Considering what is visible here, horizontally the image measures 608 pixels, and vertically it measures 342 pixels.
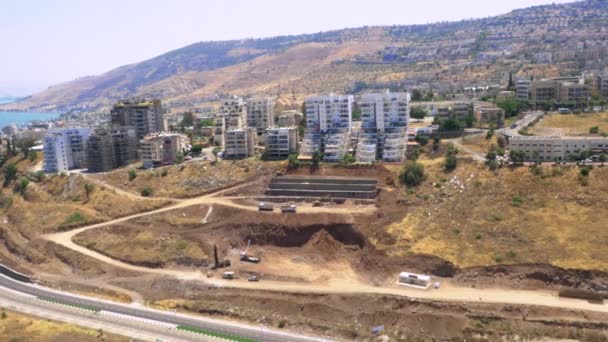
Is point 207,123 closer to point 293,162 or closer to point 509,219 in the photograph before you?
point 293,162

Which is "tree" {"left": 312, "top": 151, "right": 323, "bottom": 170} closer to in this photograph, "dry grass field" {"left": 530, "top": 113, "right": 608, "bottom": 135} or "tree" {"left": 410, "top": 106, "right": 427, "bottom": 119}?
"tree" {"left": 410, "top": 106, "right": 427, "bottom": 119}

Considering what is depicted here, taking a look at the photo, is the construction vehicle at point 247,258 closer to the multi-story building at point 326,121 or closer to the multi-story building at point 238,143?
the multi-story building at point 326,121

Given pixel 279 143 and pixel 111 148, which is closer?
pixel 279 143

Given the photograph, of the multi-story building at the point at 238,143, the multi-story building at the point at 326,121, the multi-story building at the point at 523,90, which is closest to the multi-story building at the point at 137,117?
the multi-story building at the point at 238,143

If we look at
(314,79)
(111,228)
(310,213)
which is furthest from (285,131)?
(314,79)

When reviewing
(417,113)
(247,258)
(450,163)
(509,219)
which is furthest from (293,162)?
(417,113)

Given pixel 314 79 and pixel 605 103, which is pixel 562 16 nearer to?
pixel 314 79

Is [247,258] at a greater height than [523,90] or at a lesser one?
lesser
